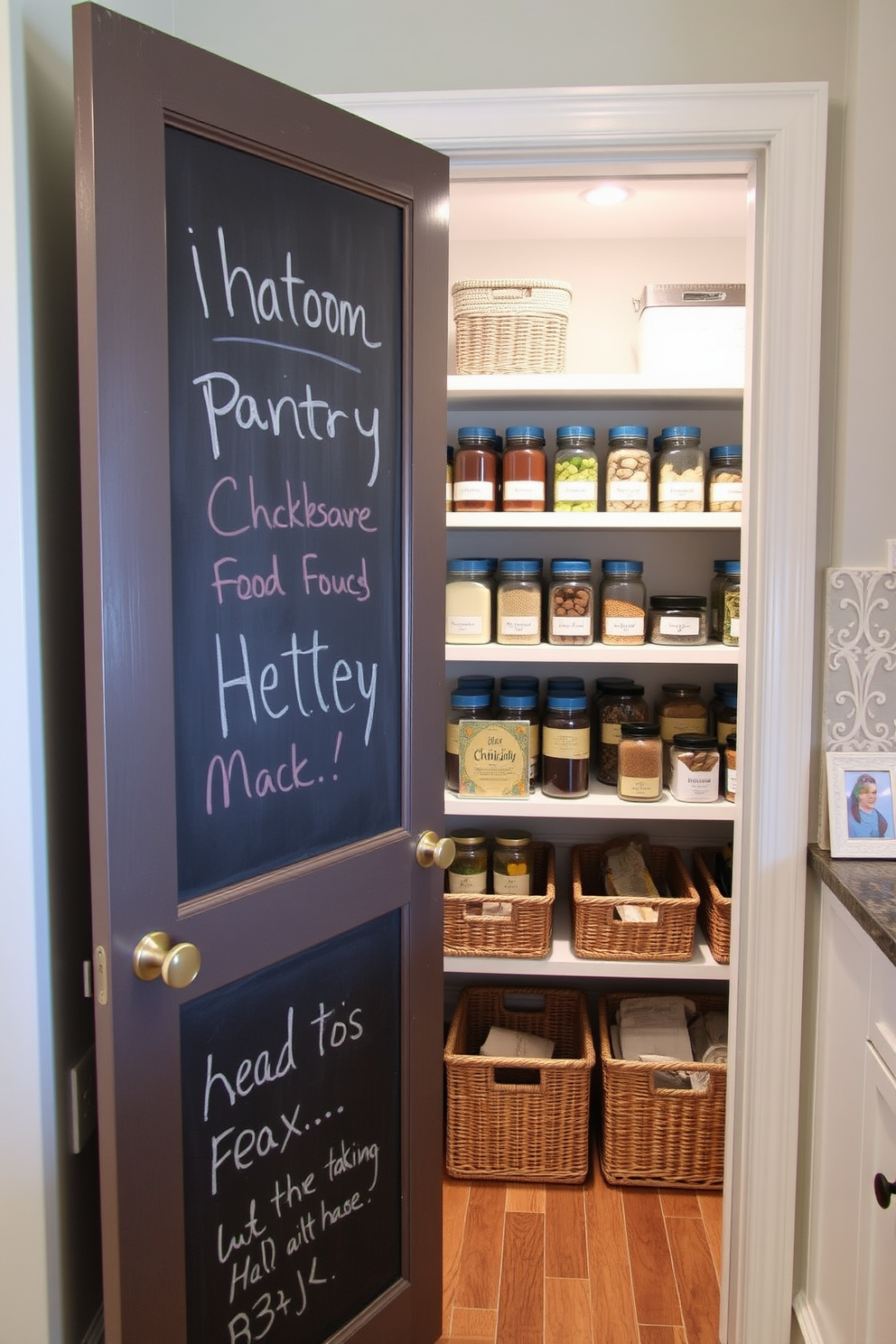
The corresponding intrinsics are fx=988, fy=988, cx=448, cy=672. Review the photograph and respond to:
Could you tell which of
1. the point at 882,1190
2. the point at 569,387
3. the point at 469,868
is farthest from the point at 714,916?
the point at 569,387

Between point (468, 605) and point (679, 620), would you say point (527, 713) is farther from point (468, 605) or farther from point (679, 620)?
point (679, 620)

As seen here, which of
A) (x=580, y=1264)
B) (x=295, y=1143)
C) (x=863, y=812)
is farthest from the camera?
(x=580, y=1264)

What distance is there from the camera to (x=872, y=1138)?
4.43ft

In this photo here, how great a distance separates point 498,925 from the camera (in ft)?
7.64

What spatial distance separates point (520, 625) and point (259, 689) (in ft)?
3.57

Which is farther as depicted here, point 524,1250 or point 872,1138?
point 524,1250

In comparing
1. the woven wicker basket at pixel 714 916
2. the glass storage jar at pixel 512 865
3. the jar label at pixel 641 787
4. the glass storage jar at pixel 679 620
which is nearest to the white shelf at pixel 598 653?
the glass storage jar at pixel 679 620

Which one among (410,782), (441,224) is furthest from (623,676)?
(441,224)

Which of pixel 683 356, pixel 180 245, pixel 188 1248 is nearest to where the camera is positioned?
pixel 180 245

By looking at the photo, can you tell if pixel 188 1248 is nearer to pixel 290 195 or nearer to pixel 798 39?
pixel 290 195

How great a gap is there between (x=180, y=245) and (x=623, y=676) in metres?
1.76

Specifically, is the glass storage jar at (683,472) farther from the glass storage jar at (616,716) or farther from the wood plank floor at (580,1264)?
the wood plank floor at (580,1264)

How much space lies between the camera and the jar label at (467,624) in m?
2.34

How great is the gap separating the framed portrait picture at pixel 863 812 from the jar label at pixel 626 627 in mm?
815
